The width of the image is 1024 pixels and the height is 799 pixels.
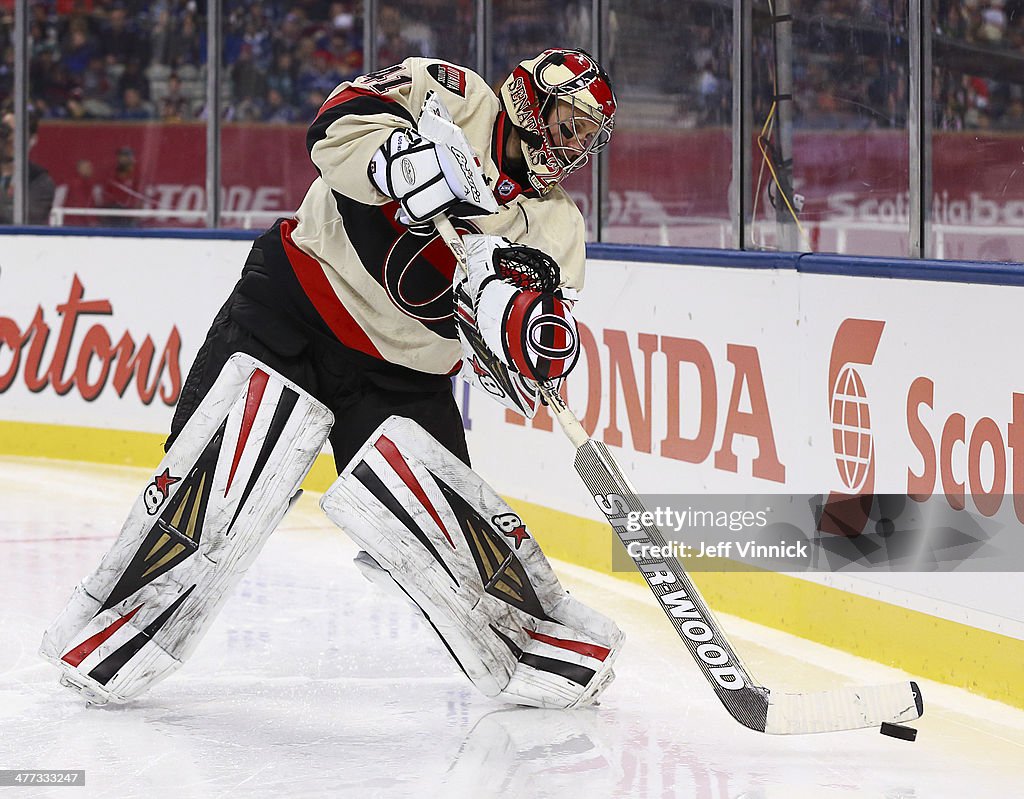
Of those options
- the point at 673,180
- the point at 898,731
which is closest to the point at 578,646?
the point at 898,731

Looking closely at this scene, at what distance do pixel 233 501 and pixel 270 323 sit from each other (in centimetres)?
32

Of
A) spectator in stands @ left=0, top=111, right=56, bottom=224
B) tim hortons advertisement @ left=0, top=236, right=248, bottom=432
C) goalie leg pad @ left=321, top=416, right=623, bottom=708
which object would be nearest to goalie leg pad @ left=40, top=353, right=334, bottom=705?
goalie leg pad @ left=321, top=416, right=623, bottom=708

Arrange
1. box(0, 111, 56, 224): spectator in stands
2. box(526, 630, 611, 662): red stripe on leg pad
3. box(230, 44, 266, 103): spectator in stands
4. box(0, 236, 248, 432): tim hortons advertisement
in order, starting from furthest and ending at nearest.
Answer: box(230, 44, 266, 103): spectator in stands, box(0, 111, 56, 224): spectator in stands, box(0, 236, 248, 432): tim hortons advertisement, box(526, 630, 611, 662): red stripe on leg pad

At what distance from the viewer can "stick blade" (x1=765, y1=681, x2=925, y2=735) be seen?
2.63 metres

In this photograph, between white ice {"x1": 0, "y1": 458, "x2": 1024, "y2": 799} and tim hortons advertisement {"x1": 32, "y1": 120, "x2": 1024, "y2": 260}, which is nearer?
white ice {"x1": 0, "y1": 458, "x2": 1024, "y2": 799}

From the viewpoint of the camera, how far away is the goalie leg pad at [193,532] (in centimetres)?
283

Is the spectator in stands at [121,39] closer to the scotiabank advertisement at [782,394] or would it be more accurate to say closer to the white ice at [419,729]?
the scotiabank advertisement at [782,394]

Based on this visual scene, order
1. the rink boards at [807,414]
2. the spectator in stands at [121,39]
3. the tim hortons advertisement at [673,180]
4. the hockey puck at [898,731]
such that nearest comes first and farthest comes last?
the hockey puck at [898,731], the rink boards at [807,414], the tim hortons advertisement at [673,180], the spectator in stands at [121,39]

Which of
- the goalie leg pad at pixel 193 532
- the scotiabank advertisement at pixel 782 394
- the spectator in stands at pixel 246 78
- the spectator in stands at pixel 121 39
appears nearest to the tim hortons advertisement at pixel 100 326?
the scotiabank advertisement at pixel 782 394

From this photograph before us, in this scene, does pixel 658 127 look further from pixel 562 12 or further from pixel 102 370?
pixel 102 370

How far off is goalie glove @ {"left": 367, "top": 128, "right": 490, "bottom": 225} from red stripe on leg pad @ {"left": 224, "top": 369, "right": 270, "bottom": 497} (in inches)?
20.0

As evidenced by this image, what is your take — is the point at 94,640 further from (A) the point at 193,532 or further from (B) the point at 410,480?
(B) the point at 410,480

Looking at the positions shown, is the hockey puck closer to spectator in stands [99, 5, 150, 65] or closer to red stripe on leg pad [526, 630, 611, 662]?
red stripe on leg pad [526, 630, 611, 662]

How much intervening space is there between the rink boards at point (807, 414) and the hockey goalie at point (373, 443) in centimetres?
72
